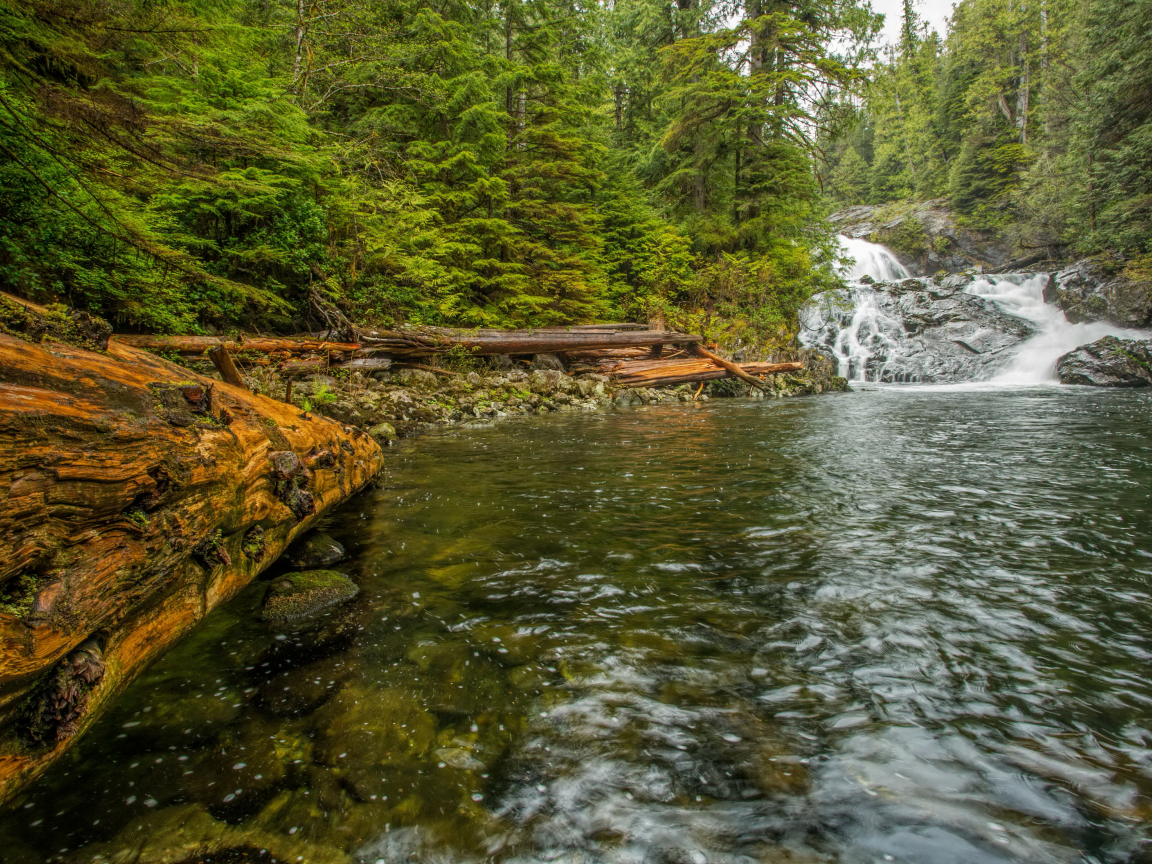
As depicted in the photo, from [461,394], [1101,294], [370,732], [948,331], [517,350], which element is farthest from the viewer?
[948,331]

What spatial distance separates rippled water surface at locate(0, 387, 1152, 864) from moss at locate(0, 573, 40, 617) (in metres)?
0.70

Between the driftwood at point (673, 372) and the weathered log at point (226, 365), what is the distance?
10.8 metres

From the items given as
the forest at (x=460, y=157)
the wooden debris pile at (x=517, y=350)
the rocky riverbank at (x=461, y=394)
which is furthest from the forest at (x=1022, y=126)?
the rocky riverbank at (x=461, y=394)

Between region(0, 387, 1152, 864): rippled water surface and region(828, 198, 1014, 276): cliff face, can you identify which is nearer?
region(0, 387, 1152, 864): rippled water surface

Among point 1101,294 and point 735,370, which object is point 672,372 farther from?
point 1101,294

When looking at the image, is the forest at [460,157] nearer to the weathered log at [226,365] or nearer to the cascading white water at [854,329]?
the weathered log at [226,365]

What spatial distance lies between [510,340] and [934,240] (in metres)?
37.2

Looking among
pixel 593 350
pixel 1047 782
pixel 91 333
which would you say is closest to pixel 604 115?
pixel 593 350

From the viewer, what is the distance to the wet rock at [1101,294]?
1802cm

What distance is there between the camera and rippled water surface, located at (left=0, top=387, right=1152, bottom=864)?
5.00 feet

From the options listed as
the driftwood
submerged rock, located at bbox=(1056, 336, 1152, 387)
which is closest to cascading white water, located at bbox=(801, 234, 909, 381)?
submerged rock, located at bbox=(1056, 336, 1152, 387)

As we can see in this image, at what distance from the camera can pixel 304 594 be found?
9.47 ft

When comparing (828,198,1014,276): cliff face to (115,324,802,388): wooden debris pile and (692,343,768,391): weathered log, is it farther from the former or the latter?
(115,324,802,388): wooden debris pile

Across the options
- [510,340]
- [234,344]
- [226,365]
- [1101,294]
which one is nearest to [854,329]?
[1101,294]
